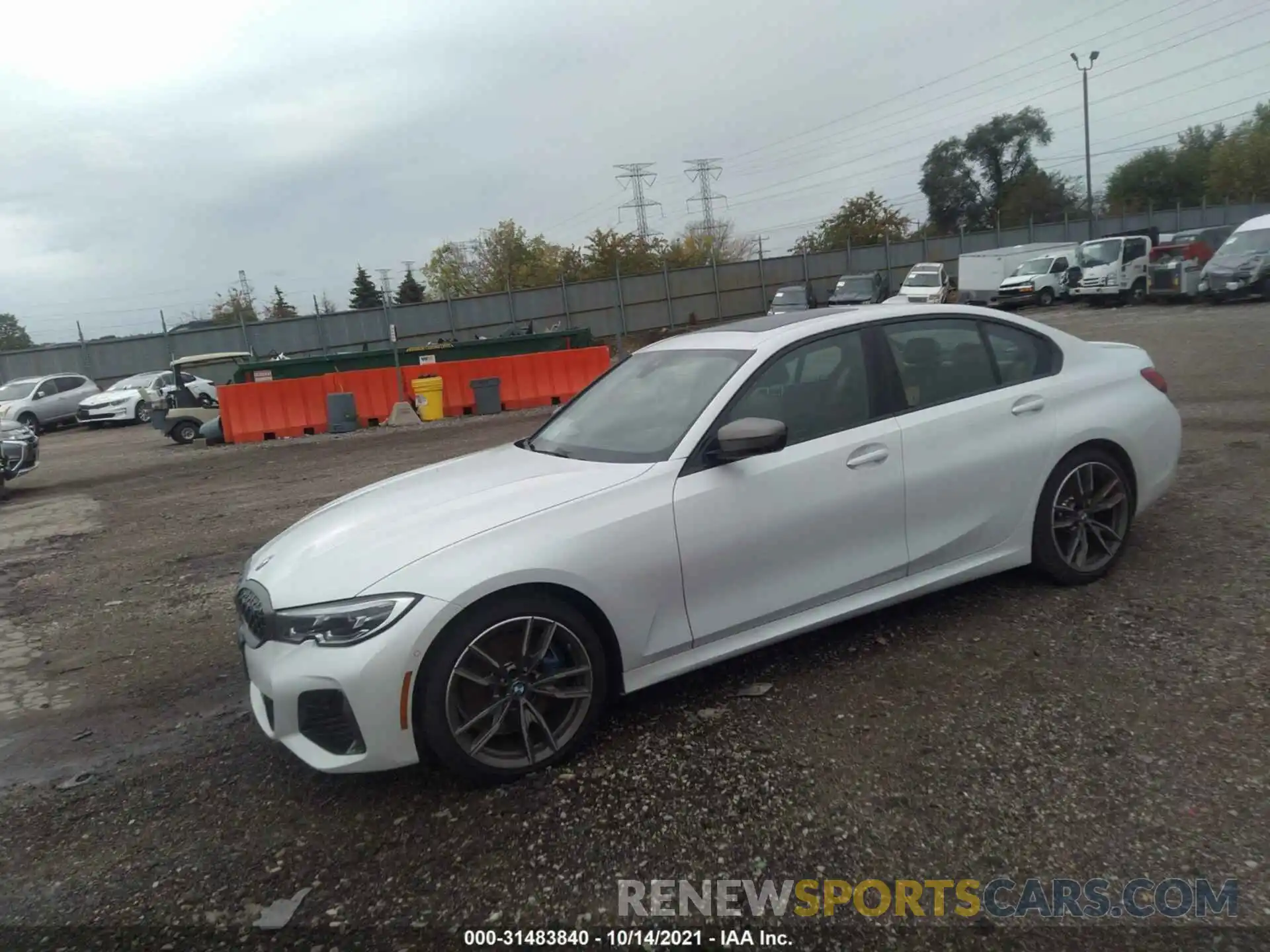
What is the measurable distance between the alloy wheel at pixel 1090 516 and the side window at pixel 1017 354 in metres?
0.54

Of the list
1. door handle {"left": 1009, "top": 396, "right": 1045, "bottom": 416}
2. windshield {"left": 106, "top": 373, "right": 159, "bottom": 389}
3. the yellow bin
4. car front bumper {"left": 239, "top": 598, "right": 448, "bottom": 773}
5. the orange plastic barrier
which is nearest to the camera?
car front bumper {"left": 239, "top": 598, "right": 448, "bottom": 773}

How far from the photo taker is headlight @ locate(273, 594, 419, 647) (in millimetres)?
3039

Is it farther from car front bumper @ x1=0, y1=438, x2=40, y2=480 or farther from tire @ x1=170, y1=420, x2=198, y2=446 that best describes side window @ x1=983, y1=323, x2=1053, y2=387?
tire @ x1=170, y1=420, x2=198, y2=446

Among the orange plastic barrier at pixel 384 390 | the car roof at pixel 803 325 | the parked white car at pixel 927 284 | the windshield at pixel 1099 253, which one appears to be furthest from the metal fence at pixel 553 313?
the car roof at pixel 803 325

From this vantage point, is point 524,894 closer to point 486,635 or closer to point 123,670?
point 486,635

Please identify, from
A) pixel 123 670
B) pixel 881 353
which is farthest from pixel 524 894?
pixel 123 670

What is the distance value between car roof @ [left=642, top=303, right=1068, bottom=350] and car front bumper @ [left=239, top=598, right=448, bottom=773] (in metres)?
1.98

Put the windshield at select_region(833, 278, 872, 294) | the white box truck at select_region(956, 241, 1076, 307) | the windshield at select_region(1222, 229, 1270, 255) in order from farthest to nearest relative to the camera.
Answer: the white box truck at select_region(956, 241, 1076, 307), the windshield at select_region(833, 278, 872, 294), the windshield at select_region(1222, 229, 1270, 255)

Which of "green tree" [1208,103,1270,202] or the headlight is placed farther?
"green tree" [1208,103,1270,202]

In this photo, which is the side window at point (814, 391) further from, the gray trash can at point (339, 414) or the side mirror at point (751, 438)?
the gray trash can at point (339, 414)

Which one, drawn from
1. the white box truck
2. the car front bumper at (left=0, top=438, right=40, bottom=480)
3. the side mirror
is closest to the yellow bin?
the car front bumper at (left=0, top=438, right=40, bottom=480)

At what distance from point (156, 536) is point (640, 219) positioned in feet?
215

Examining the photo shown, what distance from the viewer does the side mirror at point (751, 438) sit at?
3547 mm

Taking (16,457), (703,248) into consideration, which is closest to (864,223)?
(703,248)
